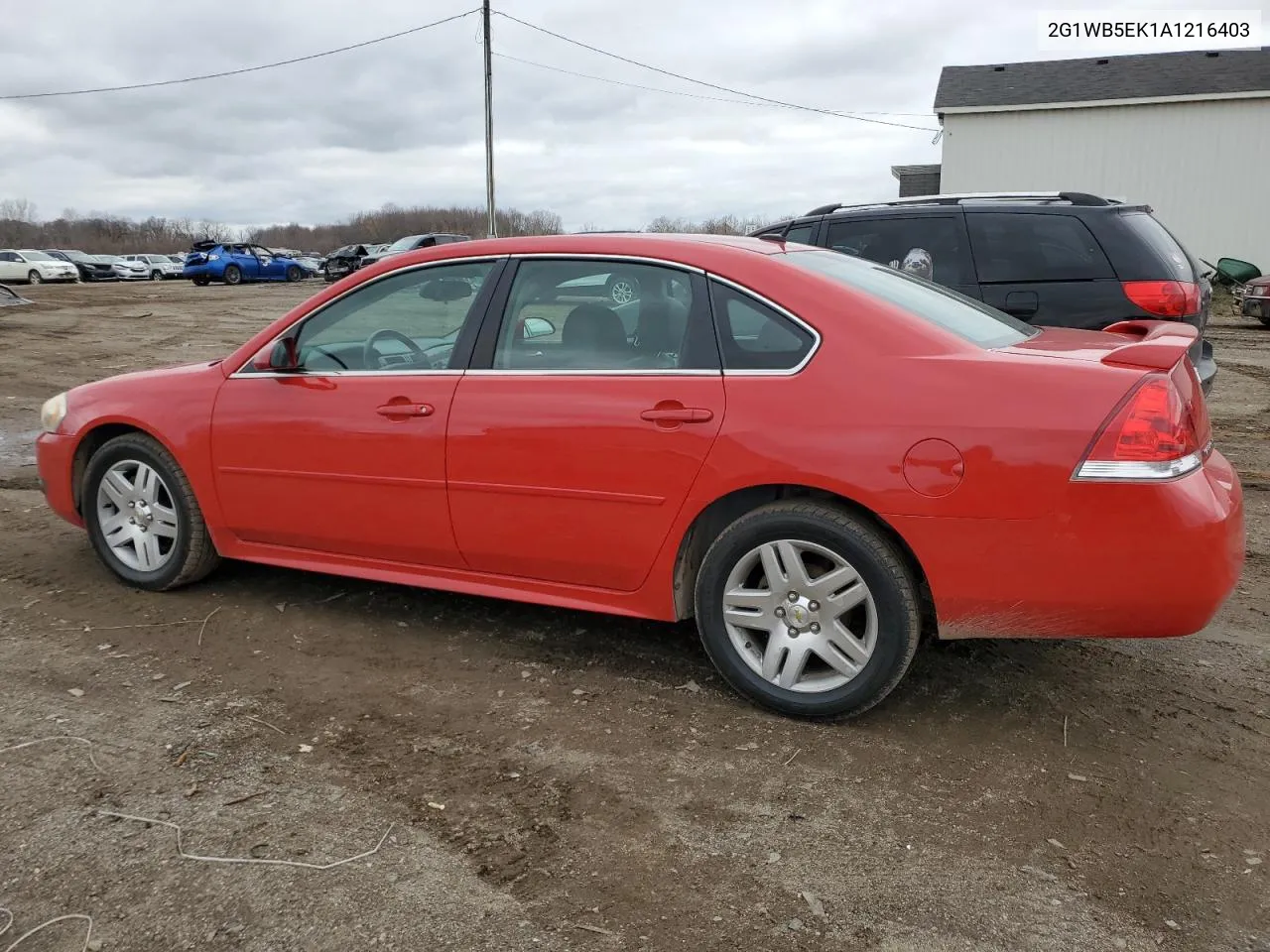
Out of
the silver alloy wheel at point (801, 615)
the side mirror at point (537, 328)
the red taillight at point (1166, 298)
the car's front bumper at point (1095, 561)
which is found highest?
the red taillight at point (1166, 298)

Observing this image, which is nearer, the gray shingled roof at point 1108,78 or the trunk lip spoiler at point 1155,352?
the trunk lip spoiler at point 1155,352

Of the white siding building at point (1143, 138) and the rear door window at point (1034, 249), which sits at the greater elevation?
the white siding building at point (1143, 138)

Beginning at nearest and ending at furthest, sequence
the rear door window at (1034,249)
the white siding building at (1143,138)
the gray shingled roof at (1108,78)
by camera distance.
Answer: the rear door window at (1034,249) < the white siding building at (1143,138) < the gray shingled roof at (1108,78)

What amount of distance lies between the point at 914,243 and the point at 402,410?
440cm

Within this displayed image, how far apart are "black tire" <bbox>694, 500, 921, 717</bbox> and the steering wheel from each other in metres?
1.52

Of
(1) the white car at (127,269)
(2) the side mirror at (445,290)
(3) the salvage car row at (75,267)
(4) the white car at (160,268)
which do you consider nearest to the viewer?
(2) the side mirror at (445,290)

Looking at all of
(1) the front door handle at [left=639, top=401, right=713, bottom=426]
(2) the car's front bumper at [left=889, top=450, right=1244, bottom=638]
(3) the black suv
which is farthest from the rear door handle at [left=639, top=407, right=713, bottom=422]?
(3) the black suv

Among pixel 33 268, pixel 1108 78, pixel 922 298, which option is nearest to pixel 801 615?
pixel 922 298

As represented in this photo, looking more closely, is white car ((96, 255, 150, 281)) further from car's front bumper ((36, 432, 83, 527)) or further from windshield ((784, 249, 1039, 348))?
windshield ((784, 249, 1039, 348))

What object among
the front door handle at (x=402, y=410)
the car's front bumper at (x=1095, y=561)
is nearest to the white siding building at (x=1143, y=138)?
the car's front bumper at (x=1095, y=561)

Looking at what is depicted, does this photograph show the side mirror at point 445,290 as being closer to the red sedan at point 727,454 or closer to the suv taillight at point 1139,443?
the red sedan at point 727,454

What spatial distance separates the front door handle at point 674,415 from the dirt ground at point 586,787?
953mm

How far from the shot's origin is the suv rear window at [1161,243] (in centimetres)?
614

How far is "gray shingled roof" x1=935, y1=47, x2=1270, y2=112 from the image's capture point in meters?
24.4
